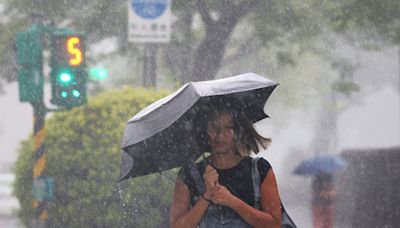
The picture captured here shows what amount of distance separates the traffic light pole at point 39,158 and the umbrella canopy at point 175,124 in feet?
21.6

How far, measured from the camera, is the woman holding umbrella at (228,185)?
3.77 m

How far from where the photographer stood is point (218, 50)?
16.0 meters

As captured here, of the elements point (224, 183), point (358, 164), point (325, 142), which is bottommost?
point (325, 142)

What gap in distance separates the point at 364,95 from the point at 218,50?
6415mm

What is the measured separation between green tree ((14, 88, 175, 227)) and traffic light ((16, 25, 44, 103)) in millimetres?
457

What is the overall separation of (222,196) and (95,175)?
6961 millimetres

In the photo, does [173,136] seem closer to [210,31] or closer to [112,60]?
[210,31]

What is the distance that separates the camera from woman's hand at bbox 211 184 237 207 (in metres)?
3.72

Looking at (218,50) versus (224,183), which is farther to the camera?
(218,50)

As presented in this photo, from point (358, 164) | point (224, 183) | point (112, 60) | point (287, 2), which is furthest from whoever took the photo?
point (112, 60)

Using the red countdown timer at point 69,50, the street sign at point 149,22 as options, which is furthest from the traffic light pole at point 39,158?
the street sign at point 149,22

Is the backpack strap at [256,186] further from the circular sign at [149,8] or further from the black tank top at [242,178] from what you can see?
the circular sign at [149,8]

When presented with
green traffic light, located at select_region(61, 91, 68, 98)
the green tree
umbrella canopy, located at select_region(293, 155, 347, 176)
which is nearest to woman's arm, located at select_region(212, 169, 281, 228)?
umbrella canopy, located at select_region(293, 155, 347, 176)

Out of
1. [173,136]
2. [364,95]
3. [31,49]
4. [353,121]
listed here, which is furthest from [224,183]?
[353,121]
